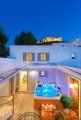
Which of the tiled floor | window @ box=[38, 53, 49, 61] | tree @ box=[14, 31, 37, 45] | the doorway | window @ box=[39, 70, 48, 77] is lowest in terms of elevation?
the tiled floor

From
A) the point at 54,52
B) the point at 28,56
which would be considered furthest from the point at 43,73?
the point at 54,52

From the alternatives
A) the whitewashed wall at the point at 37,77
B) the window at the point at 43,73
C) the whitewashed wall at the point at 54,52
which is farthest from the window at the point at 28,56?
the window at the point at 43,73

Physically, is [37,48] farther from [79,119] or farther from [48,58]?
[79,119]

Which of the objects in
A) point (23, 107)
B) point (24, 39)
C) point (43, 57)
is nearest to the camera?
point (23, 107)

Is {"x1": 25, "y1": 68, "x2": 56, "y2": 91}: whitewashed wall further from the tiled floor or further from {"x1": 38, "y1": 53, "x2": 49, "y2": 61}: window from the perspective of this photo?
the tiled floor

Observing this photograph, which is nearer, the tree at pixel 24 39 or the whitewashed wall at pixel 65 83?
the whitewashed wall at pixel 65 83

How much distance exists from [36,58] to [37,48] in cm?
94

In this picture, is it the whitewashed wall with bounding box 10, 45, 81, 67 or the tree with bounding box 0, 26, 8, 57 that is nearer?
the whitewashed wall with bounding box 10, 45, 81, 67

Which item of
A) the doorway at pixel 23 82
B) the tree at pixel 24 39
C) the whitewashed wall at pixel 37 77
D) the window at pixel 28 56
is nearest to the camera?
the whitewashed wall at pixel 37 77

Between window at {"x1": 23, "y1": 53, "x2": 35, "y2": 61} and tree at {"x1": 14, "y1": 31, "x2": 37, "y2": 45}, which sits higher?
tree at {"x1": 14, "y1": 31, "x2": 37, "y2": 45}

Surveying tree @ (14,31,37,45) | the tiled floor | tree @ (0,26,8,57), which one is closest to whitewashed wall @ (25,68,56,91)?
the tiled floor

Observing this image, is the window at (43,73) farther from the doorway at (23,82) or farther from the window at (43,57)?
the doorway at (23,82)

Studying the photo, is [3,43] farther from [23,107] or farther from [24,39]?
[24,39]

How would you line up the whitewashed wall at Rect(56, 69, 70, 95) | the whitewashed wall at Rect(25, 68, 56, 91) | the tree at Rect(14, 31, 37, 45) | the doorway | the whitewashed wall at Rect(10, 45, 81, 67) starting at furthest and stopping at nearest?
the tree at Rect(14, 31, 37, 45) < the whitewashed wall at Rect(10, 45, 81, 67) < the doorway < the whitewashed wall at Rect(25, 68, 56, 91) < the whitewashed wall at Rect(56, 69, 70, 95)
